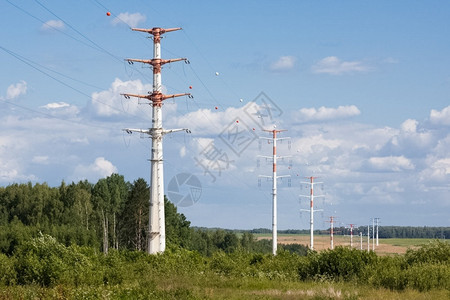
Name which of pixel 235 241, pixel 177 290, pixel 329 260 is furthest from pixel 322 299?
pixel 235 241

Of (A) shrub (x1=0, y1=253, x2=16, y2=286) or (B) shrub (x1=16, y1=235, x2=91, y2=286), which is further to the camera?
(A) shrub (x1=0, y1=253, x2=16, y2=286)

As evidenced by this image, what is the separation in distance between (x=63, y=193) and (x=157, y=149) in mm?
81044

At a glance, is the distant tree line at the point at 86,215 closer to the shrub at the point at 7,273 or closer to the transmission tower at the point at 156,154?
the transmission tower at the point at 156,154

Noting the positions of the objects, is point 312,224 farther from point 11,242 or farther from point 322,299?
point 322,299

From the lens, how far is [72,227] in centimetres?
11862

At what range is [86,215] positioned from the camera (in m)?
128

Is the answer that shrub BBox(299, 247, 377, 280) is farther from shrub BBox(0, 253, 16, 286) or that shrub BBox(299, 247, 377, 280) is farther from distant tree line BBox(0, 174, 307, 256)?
distant tree line BBox(0, 174, 307, 256)

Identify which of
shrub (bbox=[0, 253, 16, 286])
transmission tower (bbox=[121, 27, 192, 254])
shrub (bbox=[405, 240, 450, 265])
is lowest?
shrub (bbox=[0, 253, 16, 286])

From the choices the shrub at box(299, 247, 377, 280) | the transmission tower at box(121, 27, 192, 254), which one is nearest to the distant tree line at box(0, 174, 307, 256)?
the transmission tower at box(121, 27, 192, 254)

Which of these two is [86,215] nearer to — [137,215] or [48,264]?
[137,215]

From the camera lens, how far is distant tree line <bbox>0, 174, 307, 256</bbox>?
114000 millimetres

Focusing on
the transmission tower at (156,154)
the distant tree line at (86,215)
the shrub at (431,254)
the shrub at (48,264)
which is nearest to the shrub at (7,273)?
the shrub at (48,264)

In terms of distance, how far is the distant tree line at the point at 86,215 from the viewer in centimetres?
11400

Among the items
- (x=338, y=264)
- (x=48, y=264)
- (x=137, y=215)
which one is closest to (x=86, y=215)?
(x=137, y=215)
